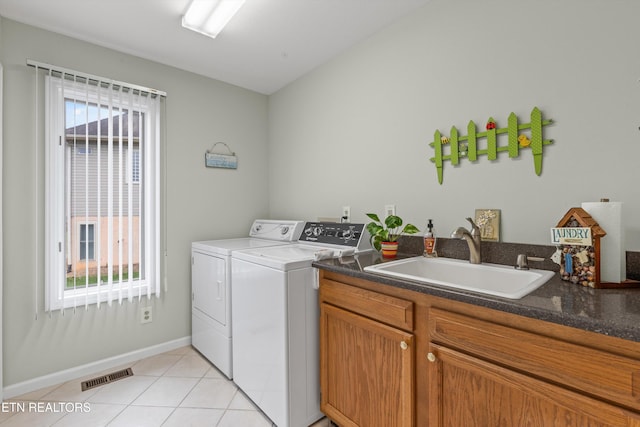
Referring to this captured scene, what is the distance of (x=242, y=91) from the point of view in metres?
2.94

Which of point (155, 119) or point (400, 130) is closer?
point (400, 130)

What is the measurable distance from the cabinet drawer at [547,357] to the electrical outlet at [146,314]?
2.28m

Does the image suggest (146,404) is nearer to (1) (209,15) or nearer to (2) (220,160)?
(2) (220,160)

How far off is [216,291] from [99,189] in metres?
1.11

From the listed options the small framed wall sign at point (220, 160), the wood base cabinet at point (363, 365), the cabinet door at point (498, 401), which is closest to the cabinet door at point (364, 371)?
the wood base cabinet at point (363, 365)

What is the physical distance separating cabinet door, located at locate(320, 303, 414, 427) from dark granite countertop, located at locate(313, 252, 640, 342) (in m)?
0.29

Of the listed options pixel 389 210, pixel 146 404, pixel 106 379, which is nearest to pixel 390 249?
pixel 389 210

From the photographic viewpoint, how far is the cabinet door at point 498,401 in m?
0.77

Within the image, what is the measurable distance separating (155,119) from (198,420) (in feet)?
7.13

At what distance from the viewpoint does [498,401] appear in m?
0.94

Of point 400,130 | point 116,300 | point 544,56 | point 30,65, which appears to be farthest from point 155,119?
point 544,56

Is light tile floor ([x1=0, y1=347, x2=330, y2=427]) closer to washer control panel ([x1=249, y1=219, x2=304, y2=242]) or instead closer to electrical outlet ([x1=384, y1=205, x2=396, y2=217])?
washer control panel ([x1=249, y1=219, x2=304, y2=242])

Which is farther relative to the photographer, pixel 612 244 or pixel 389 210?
pixel 389 210

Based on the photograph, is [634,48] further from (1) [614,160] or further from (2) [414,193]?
(2) [414,193]
